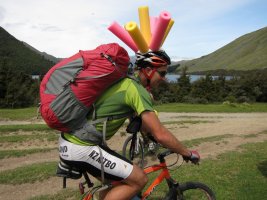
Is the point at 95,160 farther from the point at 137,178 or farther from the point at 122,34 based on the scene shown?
the point at 122,34

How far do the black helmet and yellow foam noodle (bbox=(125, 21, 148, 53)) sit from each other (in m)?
0.08

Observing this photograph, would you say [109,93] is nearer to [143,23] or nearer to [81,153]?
[81,153]

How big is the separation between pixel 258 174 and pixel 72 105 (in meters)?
5.57

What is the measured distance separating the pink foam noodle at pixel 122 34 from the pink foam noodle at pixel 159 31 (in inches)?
11.3

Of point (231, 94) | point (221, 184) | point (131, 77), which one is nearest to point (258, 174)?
point (221, 184)

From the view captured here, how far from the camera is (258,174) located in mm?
7547

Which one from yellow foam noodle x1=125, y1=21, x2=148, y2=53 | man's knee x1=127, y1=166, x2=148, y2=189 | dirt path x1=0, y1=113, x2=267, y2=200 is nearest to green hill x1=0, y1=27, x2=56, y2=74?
dirt path x1=0, y1=113, x2=267, y2=200

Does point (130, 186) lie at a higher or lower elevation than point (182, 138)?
higher

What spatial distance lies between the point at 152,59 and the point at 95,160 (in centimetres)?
123

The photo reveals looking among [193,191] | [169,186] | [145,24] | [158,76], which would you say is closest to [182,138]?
[193,191]

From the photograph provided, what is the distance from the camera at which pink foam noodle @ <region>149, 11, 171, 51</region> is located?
3.63 meters

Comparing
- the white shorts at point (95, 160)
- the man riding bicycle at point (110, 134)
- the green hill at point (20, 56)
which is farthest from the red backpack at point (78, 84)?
the green hill at point (20, 56)

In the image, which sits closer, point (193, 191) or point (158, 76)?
point (158, 76)

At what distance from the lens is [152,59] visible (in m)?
3.78
